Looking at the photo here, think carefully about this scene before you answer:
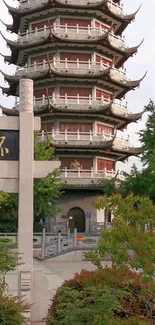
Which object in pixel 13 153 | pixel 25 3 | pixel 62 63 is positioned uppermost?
pixel 25 3

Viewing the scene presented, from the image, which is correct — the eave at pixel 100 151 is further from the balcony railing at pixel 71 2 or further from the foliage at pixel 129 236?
the foliage at pixel 129 236

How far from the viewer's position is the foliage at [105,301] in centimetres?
595

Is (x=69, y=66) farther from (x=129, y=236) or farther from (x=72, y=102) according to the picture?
(x=129, y=236)

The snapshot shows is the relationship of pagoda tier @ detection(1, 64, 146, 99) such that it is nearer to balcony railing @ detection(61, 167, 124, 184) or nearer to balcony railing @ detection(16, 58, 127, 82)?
balcony railing @ detection(16, 58, 127, 82)

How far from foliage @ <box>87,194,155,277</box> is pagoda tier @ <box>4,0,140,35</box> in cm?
2203

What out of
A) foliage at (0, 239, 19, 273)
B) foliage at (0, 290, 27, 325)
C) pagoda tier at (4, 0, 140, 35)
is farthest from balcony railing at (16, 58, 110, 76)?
foliage at (0, 290, 27, 325)

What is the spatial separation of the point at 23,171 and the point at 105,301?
317 cm

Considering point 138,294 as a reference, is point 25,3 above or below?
above

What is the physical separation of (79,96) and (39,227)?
717 cm

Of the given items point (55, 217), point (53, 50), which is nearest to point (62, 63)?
point (53, 50)

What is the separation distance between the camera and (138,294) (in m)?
6.85

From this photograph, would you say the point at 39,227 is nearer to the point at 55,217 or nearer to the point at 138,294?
the point at 55,217

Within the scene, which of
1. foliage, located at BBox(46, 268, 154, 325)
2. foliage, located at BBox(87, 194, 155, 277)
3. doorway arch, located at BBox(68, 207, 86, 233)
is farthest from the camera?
doorway arch, located at BBox(68, 207, 86, 233)

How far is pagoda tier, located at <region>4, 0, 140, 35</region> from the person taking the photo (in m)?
27.2
